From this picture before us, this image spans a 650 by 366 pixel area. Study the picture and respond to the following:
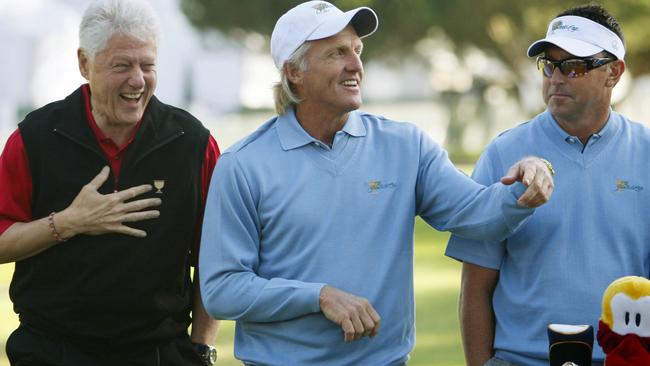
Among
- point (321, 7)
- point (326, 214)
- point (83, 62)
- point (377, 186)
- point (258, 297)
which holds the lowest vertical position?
point (258, 297)

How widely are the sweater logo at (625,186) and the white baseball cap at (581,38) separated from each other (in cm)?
51

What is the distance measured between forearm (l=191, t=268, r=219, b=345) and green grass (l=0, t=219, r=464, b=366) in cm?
507

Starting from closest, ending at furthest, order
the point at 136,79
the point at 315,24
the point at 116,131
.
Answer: the point at 315,24 → the point at 136,79 → the point at 116,131

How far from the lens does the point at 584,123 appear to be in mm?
5133

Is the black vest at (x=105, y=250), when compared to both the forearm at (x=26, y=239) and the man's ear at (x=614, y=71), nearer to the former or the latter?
the forearm at (x=26, y=239)

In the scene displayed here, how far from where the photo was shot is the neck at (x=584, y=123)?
5.13 meters

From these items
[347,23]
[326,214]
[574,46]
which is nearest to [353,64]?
[347,23]

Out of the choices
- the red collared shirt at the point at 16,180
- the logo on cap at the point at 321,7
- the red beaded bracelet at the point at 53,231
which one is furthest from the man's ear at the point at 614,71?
the red beaded bracelet at the point at 53,231

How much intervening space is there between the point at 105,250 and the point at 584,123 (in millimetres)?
1923

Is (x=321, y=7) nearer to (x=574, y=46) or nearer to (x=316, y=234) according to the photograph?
(x=316, y=234)

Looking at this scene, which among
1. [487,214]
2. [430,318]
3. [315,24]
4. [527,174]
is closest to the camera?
[527,174]

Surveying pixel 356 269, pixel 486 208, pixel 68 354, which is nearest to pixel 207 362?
pixel 68 354

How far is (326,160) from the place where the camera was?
16.1 ft

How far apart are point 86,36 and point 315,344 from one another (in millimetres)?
1517
